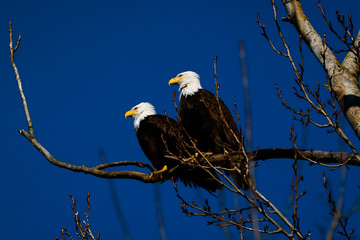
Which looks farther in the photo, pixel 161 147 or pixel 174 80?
pixel 174 80

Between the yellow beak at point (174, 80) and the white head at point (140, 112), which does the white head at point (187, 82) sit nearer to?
the yellow beak at point (174, 80)

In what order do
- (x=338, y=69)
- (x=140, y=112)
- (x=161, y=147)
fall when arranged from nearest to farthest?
(x=338, y=69), (x=161, y=147), (x=140, y=112)

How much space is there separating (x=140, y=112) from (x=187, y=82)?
1015 mm

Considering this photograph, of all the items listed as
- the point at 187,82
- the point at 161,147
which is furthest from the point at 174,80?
the point at 161,147

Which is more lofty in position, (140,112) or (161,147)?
(140,112)

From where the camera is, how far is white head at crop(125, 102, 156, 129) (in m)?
7.12

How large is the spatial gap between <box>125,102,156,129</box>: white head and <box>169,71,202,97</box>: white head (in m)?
0.59

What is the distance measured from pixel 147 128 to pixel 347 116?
4.12 m

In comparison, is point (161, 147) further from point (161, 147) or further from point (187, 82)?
point (187, 82)

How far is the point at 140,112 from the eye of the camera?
23.9 feet

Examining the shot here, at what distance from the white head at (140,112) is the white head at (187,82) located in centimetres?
59

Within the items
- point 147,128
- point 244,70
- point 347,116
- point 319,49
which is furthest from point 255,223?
point 147,128

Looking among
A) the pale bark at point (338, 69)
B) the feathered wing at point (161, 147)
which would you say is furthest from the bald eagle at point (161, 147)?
the pale bark at point (338, 69)

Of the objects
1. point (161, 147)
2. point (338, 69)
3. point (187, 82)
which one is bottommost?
point (338, 69)
